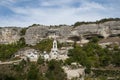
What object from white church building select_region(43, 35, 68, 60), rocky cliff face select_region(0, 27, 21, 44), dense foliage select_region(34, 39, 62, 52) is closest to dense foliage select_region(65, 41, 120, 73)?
white church building select_region(43, 35, 68, 60)

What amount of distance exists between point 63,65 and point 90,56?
7.20 m

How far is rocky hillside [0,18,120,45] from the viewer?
5897 centimetres

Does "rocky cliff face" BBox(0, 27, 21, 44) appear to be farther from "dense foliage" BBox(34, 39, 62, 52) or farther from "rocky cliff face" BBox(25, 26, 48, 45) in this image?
"dense foliage" BBox(34, 39, 62, 52)

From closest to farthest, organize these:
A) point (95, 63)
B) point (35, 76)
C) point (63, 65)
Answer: point (35, 76) < point (63, 65) < point (95, 63)

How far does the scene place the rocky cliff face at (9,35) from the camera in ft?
216

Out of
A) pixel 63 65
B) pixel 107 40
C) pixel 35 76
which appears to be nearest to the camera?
pixel 35 76

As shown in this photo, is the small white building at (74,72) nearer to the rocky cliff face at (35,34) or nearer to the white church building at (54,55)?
the white church building at (54,55)

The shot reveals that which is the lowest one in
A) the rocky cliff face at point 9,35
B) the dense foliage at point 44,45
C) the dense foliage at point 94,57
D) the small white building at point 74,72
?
the small white building at point 74,72

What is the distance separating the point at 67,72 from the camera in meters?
40.3

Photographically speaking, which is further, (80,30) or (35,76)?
(80,30)

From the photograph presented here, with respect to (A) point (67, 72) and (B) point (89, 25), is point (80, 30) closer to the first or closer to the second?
(B) point (89, 25)

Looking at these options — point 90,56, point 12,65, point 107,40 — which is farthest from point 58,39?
point 12,65

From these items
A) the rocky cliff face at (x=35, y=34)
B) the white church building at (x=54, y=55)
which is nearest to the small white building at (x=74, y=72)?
the white church building at (x=54, y=55)

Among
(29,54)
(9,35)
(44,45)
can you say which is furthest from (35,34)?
(29,54)
